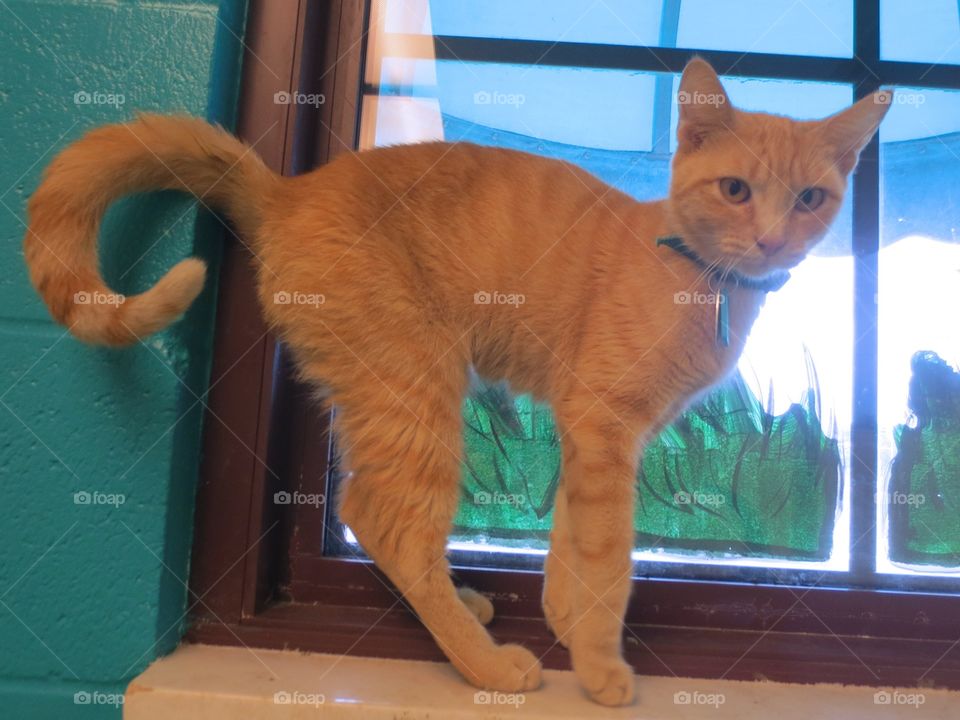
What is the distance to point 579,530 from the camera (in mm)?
1173

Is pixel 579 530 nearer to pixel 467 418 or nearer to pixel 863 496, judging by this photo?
pixel 467 418

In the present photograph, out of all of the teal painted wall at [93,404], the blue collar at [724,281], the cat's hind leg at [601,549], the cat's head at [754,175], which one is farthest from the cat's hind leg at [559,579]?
the teal painted wall at [93,404]

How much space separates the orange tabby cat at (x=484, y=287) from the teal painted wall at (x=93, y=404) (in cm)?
13

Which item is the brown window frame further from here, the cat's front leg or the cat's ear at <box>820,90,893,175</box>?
the cat's ear at <box>820,90,893,175</box>

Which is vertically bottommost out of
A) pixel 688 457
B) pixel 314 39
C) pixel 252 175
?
pixel 688 457

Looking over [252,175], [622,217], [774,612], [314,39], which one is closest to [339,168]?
[252,175]

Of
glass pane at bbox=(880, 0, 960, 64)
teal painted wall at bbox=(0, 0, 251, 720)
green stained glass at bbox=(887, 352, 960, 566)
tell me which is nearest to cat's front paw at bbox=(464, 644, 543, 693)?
teal painted wall at bbox=(0, 0, 251, 720)

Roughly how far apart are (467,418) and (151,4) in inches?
40.6

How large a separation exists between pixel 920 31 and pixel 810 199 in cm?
70

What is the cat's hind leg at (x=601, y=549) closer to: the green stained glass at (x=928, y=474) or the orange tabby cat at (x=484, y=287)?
the orange tabby cat at (x=484, y=287)

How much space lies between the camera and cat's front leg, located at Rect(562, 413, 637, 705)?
44.4 inches

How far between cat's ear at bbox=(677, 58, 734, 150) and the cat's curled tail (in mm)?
774

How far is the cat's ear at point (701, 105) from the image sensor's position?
4.07 ft

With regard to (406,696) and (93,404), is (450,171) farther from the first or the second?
(406,696)
